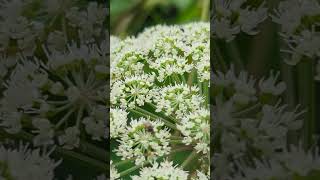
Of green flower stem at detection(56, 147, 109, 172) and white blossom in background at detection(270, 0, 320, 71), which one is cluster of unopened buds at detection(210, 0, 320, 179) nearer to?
white blossom in background at detection(270, 0, 320, 71)

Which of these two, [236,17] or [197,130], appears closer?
[197,130]

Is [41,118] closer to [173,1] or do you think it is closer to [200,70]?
[200,70]

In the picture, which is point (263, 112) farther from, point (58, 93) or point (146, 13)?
point (146, 13)

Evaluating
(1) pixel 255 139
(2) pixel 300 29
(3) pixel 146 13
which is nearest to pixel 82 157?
(1) pixel 255 139

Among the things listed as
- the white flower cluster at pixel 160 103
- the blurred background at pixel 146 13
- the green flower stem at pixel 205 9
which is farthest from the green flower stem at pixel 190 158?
the blurred background at pixel 146 13

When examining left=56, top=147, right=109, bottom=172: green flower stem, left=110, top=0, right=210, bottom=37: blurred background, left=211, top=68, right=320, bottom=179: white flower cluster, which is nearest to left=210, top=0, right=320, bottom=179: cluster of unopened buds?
left=211, top=68, right=320, bottom=179: white flower cluster

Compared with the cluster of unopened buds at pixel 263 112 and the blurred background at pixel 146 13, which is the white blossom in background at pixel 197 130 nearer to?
the cluster of unopened buds at pixel 263 112

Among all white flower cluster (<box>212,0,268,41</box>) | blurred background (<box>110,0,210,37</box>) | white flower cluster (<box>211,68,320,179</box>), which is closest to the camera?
white flower cluster (<box>211,68,320,179</box>)
